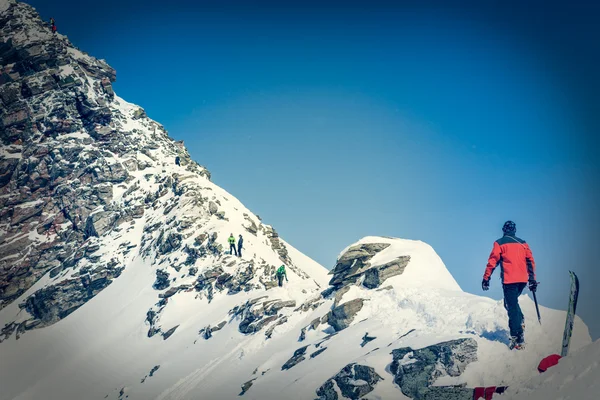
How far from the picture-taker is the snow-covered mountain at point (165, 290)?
1533 cm

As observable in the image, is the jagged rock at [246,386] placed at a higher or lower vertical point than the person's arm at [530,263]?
lower

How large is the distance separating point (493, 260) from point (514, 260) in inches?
21.3

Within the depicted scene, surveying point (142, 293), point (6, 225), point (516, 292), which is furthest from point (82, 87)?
point (516, 292)

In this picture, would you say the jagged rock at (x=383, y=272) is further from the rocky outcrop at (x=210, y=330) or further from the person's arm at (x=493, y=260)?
the rocky outcrop at (x=210, y=330)

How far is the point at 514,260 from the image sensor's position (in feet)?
40.0

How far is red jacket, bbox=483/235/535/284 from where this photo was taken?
12.2m

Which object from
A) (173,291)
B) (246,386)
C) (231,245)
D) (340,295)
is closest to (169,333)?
(173,291)

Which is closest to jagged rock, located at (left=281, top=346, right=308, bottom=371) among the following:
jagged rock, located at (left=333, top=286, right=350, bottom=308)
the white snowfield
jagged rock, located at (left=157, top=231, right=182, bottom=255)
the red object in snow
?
the white snowfield

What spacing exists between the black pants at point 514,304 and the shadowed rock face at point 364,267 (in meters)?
11.5

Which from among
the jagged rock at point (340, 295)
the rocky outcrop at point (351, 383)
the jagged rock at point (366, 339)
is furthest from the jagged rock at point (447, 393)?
the jagged rock at point (340, 295)

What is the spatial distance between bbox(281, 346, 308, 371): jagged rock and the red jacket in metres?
11.6

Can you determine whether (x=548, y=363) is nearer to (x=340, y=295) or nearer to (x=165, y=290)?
(x=340, y=295)

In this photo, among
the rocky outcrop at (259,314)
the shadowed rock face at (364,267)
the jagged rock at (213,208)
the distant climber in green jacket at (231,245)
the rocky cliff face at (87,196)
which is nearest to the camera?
the shadowed rock face at (364,267)

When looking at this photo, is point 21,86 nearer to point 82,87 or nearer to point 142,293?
point 82,87
